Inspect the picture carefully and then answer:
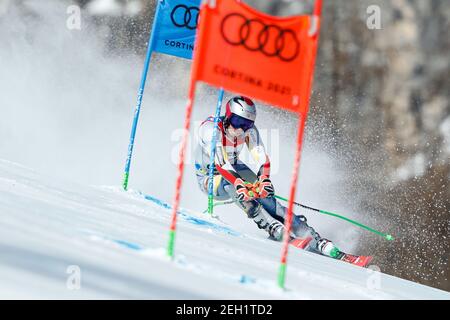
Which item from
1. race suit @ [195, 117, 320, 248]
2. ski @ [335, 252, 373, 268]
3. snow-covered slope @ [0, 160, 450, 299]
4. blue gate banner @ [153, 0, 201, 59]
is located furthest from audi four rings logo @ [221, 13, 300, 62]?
Result: ski @ [335, 252, 373, 268]

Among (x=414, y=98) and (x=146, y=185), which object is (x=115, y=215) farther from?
(x=414, y=98)

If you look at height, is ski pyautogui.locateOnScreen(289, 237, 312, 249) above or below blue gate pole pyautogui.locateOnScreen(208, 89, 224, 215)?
below

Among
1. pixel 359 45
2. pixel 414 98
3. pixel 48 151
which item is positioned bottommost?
pixel 48 151

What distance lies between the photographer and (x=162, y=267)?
2.53 metres

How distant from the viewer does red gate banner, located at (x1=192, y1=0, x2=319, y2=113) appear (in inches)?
109

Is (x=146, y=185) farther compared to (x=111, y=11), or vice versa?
(x=111, y=11)

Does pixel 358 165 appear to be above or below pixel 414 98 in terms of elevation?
below

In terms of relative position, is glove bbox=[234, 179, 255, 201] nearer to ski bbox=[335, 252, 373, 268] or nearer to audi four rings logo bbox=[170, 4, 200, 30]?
ski bbox=[335, 252, 373, 268]

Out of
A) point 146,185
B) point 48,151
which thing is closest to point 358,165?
point 146,185

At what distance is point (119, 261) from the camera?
243 cm

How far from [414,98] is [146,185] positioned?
8874mm

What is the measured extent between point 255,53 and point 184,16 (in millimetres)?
3753

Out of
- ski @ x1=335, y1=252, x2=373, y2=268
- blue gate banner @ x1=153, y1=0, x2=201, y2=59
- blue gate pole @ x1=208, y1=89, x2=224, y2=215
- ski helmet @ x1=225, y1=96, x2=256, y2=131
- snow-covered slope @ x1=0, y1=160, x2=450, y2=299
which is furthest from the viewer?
ski helmet @ x1=225, y1=96, x2=256, y2=131

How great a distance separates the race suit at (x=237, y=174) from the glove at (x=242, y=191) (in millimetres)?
74
